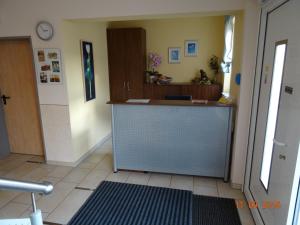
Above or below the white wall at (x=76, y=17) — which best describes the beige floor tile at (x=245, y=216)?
below

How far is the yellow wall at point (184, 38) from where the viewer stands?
4.54 m

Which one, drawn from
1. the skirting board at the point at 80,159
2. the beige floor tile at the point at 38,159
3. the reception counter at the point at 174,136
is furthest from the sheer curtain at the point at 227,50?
the beige floor tile at the point at 38,159

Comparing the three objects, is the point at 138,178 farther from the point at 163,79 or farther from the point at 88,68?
the point at 163,79

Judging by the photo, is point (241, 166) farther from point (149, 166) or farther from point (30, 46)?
point (30, 46)

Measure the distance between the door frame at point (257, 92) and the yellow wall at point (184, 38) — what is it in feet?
7.61

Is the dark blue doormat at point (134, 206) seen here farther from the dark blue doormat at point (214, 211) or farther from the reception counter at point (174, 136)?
the reception counter at point (174, 136)

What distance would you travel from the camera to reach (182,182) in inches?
118

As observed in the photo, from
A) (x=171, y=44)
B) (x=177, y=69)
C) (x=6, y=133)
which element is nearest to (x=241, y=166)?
(x=177, y=69)

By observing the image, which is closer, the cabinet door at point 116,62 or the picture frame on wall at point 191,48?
the cabinet door at point 116,62

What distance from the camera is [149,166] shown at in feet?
10.4

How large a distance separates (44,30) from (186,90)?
8.84 ft

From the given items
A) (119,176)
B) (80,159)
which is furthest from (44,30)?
(119,176)

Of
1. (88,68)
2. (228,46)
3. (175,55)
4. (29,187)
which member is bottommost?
(29,187)

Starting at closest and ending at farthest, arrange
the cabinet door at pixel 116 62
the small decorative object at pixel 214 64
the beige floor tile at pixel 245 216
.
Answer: the beige floor tile at pixel 245 216, the cabinet door at pixel 116 62, the small decorative object at pixel 214 64
